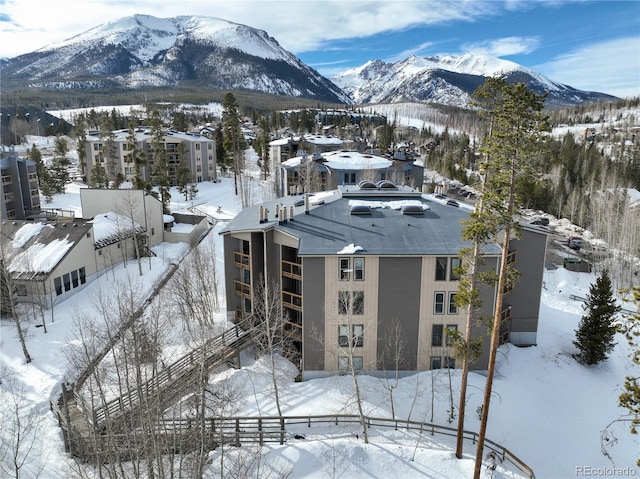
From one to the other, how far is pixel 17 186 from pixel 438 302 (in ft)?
191

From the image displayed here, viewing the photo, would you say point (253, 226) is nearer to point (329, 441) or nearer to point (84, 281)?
point (329, 441)

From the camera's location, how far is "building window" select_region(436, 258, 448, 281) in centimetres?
2477

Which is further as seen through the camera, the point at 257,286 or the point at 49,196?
the point at 49,196

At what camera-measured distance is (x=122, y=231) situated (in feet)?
145

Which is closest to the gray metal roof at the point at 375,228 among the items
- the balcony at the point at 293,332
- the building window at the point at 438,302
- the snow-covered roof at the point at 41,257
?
the building window at the point at 438,302

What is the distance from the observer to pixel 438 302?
2531 cm

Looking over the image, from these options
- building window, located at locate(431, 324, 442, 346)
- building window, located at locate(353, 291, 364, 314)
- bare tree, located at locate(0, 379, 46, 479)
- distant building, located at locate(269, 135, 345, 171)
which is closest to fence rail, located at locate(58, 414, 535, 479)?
bare tree, located at locate(0, 379, 46, 479)

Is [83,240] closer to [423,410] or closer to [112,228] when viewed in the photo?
[112,228]

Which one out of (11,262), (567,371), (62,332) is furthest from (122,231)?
(567,371)

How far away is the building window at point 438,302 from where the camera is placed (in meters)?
25.2

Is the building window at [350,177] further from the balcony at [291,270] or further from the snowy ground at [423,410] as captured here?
the balcony at [291,270]

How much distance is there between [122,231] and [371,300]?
101 feet

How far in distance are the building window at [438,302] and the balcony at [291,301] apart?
8221 millimetres

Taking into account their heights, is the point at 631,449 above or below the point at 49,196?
below
